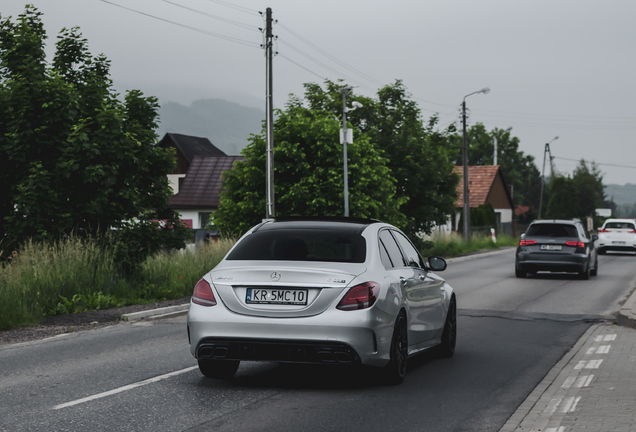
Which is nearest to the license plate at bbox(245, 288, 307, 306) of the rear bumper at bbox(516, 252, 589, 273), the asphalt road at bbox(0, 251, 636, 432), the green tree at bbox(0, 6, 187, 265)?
the asphalt road at bbox(0, 251, 636, 432)

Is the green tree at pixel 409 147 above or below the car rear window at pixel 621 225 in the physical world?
above

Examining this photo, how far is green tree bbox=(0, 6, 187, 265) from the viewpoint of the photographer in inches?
630

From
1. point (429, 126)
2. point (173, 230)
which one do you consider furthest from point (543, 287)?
point (429, 126)

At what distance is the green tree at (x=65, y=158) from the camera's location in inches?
630

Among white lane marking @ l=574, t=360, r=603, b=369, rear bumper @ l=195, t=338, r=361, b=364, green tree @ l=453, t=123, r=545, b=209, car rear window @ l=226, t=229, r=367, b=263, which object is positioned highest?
green tree @ l=453, t=123, r=545, b=209

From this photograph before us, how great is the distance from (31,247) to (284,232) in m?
8.55

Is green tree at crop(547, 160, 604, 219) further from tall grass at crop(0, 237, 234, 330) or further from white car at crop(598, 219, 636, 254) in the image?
tall grass at crop(0, 237, 234, 330)

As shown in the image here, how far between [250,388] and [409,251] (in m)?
2.39

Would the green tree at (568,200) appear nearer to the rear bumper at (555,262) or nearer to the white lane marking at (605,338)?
the rear bumper at (555,262)

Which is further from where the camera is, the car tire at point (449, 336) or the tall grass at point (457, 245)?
the tall grass at point (457, 245)

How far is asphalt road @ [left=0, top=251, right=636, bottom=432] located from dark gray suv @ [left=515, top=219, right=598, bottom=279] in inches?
404

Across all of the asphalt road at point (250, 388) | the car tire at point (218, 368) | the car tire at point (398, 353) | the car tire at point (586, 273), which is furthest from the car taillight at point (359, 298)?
the car tire at point (586, 273)

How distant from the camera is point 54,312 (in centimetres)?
1338

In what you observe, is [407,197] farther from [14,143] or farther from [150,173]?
[14,143]
